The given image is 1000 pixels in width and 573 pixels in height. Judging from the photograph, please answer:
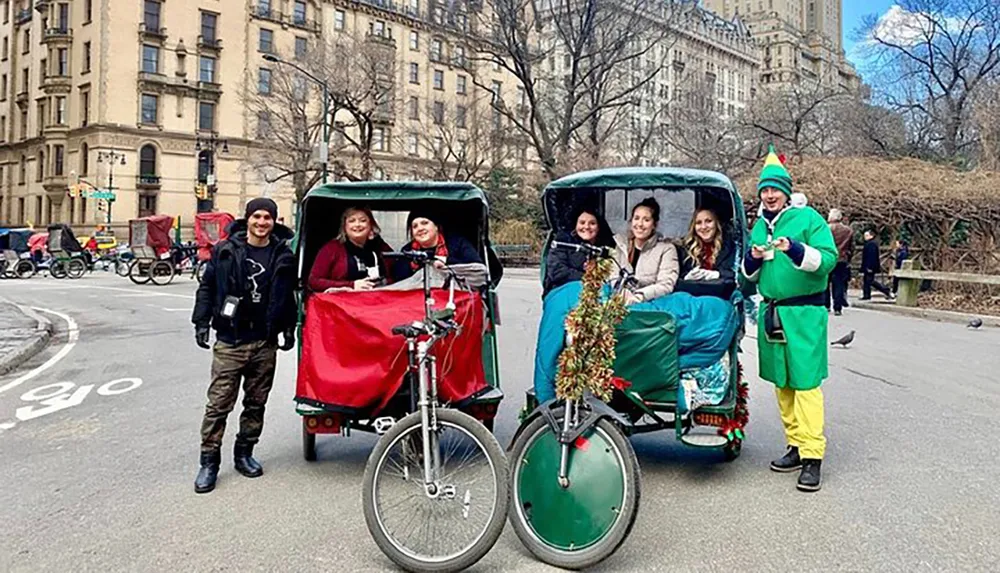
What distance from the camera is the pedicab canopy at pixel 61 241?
35531 mm

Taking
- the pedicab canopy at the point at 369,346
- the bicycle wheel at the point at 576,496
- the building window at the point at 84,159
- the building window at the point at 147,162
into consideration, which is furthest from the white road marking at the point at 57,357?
the building window at the point at 84,159

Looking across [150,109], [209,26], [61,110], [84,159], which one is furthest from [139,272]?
[61,110]

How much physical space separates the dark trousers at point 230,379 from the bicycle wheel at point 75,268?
33537 millimetres

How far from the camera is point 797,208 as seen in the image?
5.70m

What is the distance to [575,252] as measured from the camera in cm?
610

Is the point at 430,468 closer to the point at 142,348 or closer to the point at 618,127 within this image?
the point at 142,348

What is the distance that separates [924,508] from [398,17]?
7666 cm

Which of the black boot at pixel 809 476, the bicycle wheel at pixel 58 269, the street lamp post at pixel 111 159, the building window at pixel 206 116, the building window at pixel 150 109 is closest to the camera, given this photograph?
the black boot at pixel 809 476

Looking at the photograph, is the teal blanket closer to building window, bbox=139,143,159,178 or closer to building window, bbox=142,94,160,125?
building window, bbox=139,143,159,178

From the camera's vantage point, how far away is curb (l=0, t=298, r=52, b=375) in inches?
451

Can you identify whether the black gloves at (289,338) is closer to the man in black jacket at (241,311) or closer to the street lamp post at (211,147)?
the man in black jacket at (241,311)

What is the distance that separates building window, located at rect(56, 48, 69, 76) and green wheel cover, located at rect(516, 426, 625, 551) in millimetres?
73422

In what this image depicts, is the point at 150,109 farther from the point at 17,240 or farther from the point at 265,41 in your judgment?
the point at 17,240

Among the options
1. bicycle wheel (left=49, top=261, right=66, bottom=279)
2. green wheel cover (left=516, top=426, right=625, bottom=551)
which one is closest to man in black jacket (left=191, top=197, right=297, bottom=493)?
green wheel cover (left=516, top=426, right=625, bottom=551)
